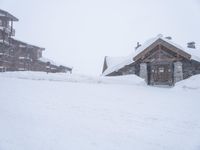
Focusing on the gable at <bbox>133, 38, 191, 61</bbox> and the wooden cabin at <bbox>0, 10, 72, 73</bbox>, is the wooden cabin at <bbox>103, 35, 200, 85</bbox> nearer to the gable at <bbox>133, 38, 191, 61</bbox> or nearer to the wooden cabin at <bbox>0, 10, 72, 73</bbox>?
the gable at <bbox>133, 38, 191, 61</bbox>

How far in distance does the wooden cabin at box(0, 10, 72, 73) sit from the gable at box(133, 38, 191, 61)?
13455 millimetres

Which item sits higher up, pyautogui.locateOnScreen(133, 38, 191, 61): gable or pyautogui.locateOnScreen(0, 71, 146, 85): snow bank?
pyautogui.locateOnScreen(133, 38, 191, 61): gable

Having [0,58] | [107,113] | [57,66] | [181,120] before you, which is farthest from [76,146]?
[57,66]

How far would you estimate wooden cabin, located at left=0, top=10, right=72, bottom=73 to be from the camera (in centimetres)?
3123

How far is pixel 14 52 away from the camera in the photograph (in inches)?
1347

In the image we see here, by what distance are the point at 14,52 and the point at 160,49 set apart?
2394cm

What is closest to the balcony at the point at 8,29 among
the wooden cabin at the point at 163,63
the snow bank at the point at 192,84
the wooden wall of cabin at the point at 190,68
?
the wooden cabin at the point at 163,63

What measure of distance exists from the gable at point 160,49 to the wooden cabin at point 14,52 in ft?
44.1

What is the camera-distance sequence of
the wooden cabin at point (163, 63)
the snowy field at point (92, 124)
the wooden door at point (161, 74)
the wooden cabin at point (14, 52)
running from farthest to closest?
the wooden cabin at point (14, 52), the wooden door at point (161, 74), the wooden cabin at point (163, 63), the snowy field at point (92, 124)

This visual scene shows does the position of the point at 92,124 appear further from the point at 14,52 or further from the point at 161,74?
the point at 14,52

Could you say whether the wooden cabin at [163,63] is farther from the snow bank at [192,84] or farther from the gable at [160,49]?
the snow bank at [192,84]

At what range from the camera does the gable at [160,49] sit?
19.2 m

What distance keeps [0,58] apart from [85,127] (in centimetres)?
2850

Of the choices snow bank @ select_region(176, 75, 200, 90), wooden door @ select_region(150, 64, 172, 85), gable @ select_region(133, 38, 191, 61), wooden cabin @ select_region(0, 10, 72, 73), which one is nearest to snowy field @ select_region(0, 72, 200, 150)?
snow bank @ select_region(176, 75, 200, 90)
